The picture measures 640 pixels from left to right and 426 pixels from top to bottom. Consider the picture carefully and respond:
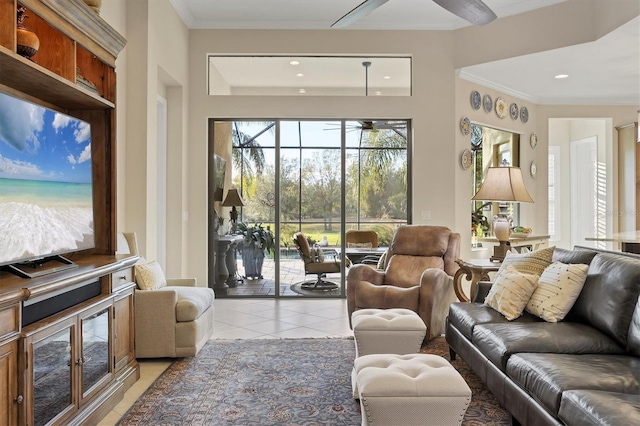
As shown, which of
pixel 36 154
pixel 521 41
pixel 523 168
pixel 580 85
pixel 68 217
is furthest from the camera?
pixel 523 168

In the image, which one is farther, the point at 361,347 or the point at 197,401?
the point at 361,347

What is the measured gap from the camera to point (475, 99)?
6.13m

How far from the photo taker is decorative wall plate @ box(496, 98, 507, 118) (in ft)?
21.3

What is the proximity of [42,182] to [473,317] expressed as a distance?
2.66 m

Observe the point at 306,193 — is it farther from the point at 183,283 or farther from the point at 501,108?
the point at 501,108

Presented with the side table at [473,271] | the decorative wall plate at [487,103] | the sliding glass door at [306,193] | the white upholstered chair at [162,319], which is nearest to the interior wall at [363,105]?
the sliding glass door at [306,193]

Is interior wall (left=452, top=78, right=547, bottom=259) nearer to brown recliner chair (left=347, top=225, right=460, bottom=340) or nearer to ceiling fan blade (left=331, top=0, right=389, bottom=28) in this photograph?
brown recliner chair (left=347, top=225, right=460, bottom=340)

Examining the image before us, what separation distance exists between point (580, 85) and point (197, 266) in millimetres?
5847

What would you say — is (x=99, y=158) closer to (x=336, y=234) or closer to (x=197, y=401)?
(x=197, y=401)

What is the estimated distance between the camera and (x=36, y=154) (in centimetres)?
227

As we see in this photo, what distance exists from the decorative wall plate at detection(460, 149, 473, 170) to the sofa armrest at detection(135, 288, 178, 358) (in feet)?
13.5

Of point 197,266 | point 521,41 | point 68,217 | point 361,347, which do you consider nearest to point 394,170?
point 521,41

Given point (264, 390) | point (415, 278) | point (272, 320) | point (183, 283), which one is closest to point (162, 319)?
point (183, 283)

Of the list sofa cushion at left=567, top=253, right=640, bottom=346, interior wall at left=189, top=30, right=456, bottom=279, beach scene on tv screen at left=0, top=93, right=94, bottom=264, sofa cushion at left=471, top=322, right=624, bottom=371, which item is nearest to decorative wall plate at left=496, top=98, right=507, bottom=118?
interior wall at left=189, top=30, right=456, bottom=279
